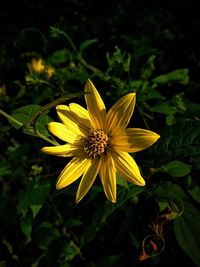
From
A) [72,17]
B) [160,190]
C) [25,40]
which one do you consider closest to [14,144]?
[160,190]

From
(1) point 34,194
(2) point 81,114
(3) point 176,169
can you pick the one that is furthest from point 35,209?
(3) point 176,169

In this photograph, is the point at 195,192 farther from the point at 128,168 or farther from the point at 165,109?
the point at 128,168

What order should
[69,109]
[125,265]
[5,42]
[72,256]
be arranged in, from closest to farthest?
[69,109], [72,256], [125,265], [5,42]

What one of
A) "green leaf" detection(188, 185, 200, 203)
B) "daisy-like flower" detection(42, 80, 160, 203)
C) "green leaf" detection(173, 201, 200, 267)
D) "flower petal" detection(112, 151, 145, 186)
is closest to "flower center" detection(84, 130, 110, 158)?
"daisy-like flower" detection(42, 80, 160, 203)

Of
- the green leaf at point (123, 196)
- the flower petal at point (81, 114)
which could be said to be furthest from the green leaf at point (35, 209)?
the flower petal at point (81, 114)

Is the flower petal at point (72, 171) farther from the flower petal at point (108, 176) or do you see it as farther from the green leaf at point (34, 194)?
the green leaf at point (34, 194)

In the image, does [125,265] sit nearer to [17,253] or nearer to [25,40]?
[17,253]
